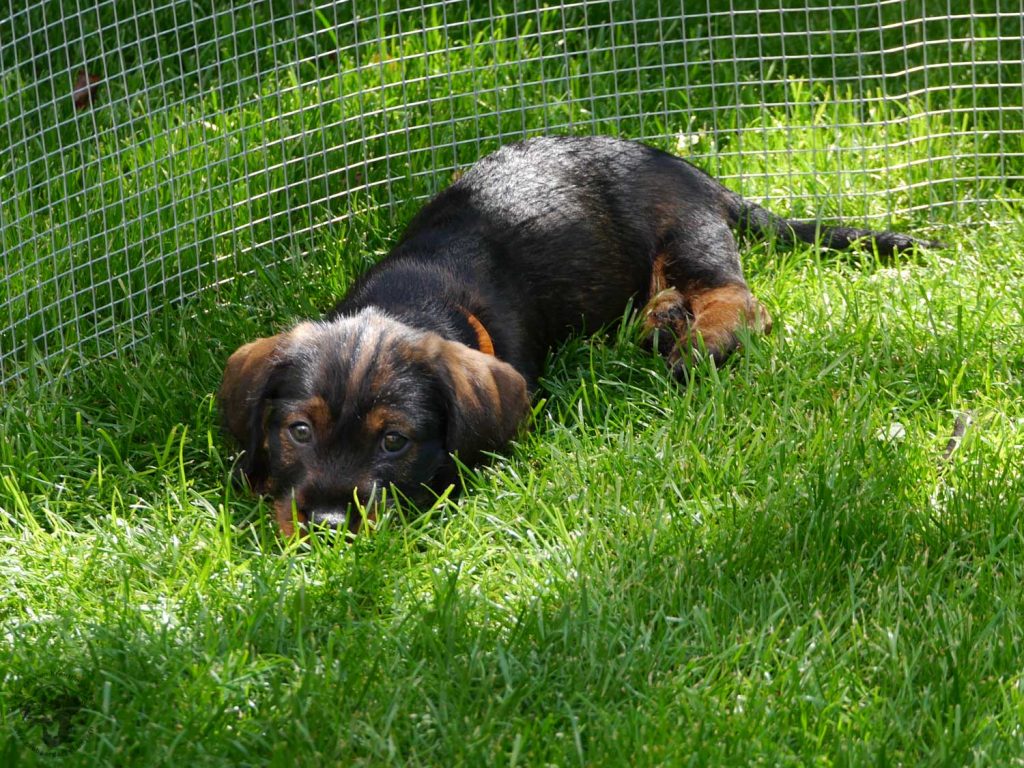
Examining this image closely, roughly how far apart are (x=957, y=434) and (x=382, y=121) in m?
2.59

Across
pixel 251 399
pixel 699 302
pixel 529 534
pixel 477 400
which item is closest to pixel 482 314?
pixel 477 400

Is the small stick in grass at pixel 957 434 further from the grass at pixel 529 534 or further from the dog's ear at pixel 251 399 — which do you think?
the dog's ear at pixel 251 399

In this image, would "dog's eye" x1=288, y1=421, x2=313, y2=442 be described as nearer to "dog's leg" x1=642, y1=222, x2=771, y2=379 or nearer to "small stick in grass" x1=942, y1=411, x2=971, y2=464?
"dog's leg" x1=642, y1=222, x2=771, y2=379

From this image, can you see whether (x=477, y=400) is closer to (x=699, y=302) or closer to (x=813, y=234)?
(x=699, y=302)

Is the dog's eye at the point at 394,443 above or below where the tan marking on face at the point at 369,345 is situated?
below

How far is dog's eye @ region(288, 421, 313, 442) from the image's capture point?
13.3ft

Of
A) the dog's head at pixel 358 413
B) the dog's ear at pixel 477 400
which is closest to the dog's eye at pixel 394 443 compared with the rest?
the dog's head at pixel 358 413

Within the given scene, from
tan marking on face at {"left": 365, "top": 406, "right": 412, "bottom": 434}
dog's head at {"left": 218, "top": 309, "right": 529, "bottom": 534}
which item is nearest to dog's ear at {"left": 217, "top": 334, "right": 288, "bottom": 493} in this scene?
dog's head at {"left": 218, "top": 309, "right": 529, "bottom": 534}

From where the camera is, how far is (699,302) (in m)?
5.05

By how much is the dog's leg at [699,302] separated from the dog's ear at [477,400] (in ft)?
2.16

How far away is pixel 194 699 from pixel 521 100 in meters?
3.33

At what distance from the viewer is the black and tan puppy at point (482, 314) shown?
13.2 feet

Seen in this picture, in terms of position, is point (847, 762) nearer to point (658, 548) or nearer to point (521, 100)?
point (658, 548)

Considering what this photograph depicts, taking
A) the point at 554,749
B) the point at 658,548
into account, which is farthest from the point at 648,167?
the point at 554,749
